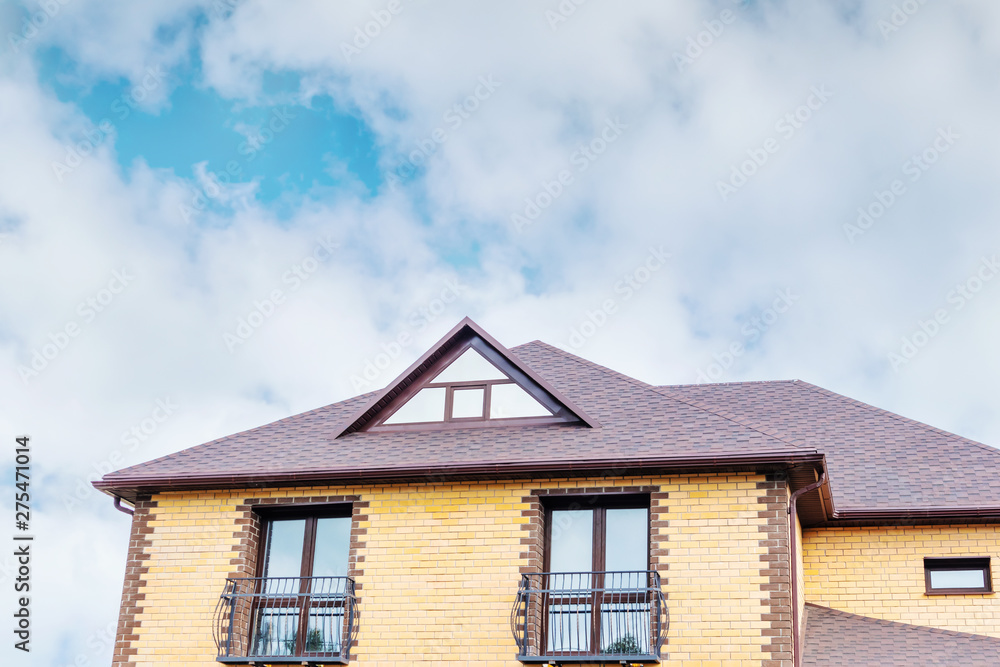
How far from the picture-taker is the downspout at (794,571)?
36.3ft

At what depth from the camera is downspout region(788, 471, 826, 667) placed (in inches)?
436

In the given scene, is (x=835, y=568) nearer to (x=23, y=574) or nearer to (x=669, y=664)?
(x=669, y=664)

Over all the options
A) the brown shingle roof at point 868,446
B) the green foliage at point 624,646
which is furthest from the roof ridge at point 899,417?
the green foliage at point 624,646

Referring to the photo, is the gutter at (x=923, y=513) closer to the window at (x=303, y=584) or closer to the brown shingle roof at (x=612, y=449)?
the brown shingle roof at (x=612, y=449)

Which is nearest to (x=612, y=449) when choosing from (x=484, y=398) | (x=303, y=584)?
(x=484, y=398)

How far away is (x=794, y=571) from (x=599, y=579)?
2.14 meters

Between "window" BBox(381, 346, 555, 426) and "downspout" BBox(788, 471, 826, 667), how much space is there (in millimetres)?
3256

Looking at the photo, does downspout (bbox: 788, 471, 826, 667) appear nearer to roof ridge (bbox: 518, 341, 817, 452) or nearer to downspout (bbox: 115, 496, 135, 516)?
roof ridge (bbox: 518, 341, 817, 452)

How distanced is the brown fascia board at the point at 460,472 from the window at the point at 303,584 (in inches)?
22.9

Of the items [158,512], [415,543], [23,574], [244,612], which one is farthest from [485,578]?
A: [23,574]

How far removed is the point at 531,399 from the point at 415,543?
2.44 m

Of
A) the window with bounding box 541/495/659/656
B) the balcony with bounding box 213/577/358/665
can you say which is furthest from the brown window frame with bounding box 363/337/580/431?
the balcony with bounding box 213/577/358/665

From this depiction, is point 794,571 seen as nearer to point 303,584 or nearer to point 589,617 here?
point 589,617

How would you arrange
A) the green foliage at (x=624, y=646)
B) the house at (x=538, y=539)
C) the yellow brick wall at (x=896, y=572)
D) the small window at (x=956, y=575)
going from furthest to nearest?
the small window at (x=956, y=575), the yellow brick wall at (x=896, y=572), the house at (x=538, y=539), the green foliage at (x=624, y=646)
